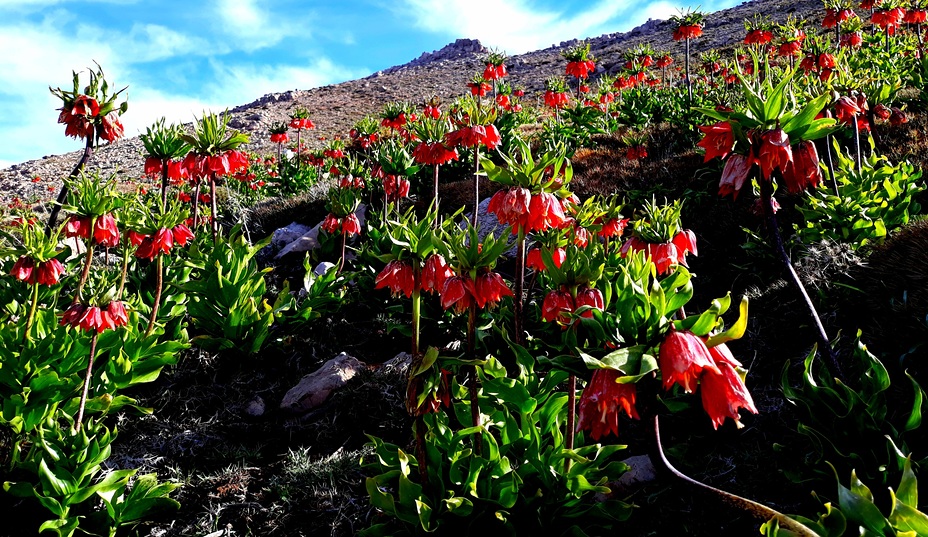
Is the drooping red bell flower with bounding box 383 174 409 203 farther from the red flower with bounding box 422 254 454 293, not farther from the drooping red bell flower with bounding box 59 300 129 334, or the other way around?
the red flower with bounding box 422 254 454 293

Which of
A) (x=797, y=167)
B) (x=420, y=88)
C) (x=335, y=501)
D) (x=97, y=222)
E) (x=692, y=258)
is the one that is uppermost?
(x=420, y=88)

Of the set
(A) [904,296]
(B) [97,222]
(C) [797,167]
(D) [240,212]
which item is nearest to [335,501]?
(B) [97,222]

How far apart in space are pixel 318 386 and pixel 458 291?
260 cm

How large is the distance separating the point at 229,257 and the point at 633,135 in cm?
818

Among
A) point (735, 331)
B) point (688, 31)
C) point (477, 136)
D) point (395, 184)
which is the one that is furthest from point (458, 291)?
point (688, 31)

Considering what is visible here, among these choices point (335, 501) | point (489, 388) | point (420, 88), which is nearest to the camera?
point (489, 388)

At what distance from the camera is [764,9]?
3856 centimetres

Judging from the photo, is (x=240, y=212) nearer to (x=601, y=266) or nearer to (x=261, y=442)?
(x=261, y=442)

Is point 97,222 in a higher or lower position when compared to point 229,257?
higher

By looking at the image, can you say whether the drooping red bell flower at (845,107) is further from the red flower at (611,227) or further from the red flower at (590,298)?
the red flower at (590,298)

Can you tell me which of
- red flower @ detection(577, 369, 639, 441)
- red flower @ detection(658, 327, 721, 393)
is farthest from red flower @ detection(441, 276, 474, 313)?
red flower @ detection(658, 327, 721, 393)

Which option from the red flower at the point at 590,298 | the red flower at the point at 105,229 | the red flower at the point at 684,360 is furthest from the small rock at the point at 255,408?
the red flower at the point at 684,360

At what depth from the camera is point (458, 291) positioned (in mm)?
2346

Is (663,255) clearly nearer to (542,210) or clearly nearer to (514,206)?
(542,210)
